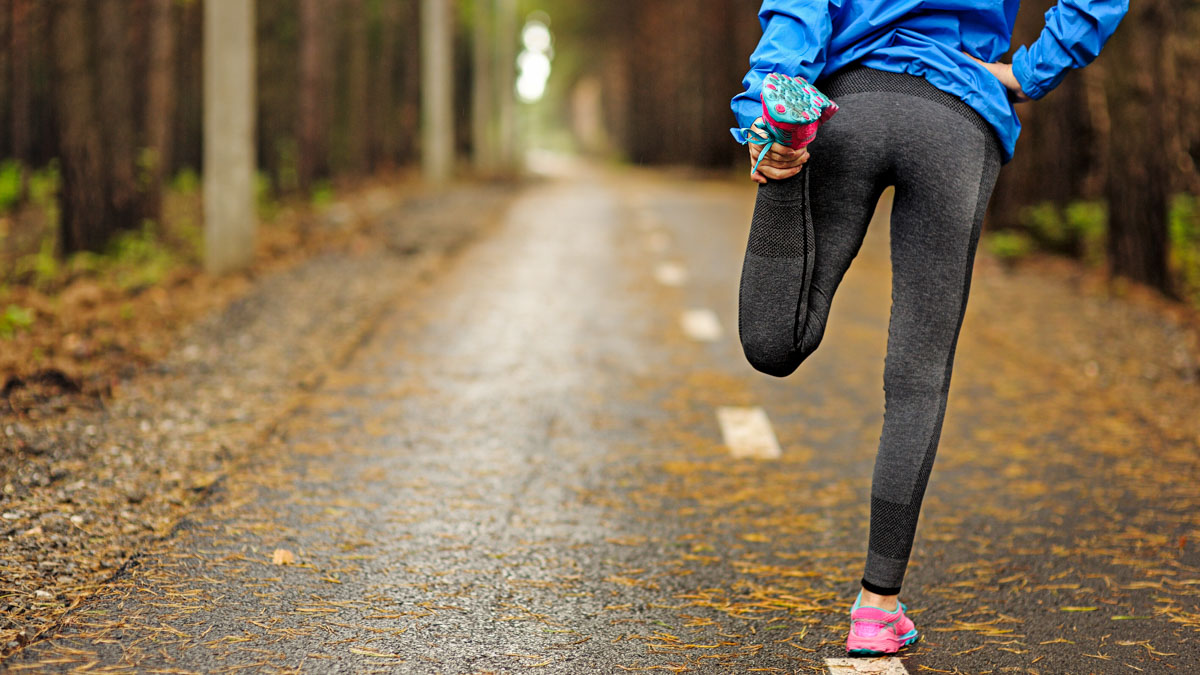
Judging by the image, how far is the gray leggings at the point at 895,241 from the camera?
3.07 m

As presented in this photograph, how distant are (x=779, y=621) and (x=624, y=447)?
87.9 inches

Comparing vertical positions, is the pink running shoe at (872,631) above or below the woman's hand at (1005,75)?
below

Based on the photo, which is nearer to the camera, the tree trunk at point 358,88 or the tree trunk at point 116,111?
the tree trunk at point 116,111

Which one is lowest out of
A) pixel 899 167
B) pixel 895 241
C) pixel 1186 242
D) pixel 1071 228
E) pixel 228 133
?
pixel 1071 228

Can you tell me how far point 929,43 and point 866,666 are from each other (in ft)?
5.40

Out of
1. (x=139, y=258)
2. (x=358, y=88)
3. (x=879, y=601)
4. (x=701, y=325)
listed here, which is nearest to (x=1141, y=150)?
(x=701, y=325)

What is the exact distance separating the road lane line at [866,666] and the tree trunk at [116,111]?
11428 mm

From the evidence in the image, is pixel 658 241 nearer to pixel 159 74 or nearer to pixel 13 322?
pixel 159 74

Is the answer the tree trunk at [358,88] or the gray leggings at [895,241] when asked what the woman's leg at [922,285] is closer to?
the gray leggings at [895,241]

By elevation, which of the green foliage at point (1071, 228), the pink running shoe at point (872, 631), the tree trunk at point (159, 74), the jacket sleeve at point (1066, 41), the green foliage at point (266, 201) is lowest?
the green foliage at point (266, 201)

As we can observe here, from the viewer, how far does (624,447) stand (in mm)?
5793

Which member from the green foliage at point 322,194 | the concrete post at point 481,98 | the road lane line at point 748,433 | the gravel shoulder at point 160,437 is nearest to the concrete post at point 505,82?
the concrete post at point 481,98

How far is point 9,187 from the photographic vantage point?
20.1m

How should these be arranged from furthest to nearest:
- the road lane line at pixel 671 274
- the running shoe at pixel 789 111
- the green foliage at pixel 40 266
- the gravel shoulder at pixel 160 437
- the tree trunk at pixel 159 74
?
the tree trunk at pixel 159 74 < the road lane line at pixel 671 274 < the green foliage at pixel 40 266 < the gravel shoulder at pixel 160 437 < the running shoe at pixel 789 111
